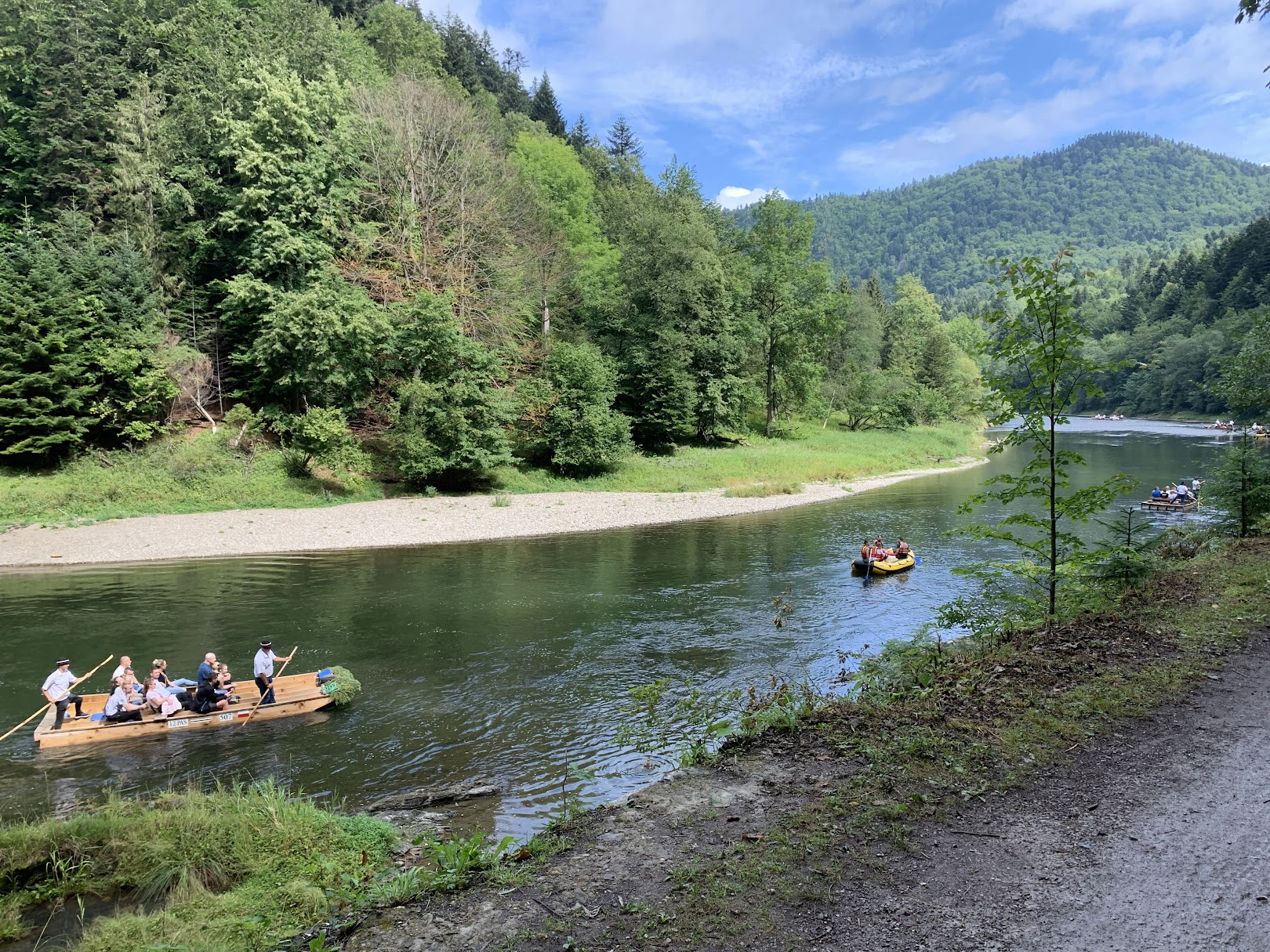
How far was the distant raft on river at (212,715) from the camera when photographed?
12.1m

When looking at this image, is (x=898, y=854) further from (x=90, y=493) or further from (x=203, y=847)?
(x=90, y=493)

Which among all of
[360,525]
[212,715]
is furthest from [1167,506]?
[212,715]

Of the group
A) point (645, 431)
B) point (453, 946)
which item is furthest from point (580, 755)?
point (645, 431)

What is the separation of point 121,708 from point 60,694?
1.04 metres

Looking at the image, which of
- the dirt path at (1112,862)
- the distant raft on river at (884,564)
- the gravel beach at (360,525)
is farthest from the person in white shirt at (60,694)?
the distant raft on river at (884,564)

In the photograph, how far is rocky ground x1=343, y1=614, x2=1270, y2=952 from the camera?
4.15 metres

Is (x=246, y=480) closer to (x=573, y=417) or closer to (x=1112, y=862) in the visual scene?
(x=573, y=417)

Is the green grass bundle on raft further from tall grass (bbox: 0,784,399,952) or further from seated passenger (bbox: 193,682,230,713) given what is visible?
tall grass (bbox: 0,784,399,952)

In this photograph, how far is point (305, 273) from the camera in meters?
37.0

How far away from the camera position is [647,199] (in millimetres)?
55188

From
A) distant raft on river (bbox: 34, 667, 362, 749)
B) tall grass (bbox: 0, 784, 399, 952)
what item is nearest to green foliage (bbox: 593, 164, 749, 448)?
distant raft on river (bbox: 34, 667, 362, 749)

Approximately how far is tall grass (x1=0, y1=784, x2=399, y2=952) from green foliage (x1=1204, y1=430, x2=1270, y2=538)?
19109 mm

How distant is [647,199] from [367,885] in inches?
2179

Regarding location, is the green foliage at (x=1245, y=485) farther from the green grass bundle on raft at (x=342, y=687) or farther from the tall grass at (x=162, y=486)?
the tall grass at (x=162, y=486)
